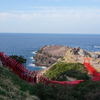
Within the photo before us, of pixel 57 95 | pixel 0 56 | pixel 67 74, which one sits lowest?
pixel 67 74

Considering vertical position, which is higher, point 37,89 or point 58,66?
point 37,89

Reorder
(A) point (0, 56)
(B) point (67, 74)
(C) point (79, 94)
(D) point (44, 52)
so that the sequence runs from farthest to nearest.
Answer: (D) point (44, 52), (B) point (67, 74), (A) point (0, 56), (C) point (79, 94)

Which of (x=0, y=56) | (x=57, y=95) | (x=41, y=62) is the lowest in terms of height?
(x=41, y=62)

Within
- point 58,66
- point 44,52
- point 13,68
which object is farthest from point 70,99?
point 44,52

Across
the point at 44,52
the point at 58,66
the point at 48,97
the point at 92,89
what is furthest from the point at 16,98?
the point at 44,52

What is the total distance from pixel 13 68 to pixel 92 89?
23.8 ft

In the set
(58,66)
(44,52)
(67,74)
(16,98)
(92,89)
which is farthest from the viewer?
(44,52)

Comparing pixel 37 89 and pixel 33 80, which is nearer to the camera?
pixel 37 89

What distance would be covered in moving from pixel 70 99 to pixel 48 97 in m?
1.24

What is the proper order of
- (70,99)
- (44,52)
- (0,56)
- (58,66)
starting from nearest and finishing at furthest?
1. (70,99)
2. (0,56)
3. (58,66)
4. (44,52)

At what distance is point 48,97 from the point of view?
34.2 feet

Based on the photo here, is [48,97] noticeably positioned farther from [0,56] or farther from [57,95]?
[0,56]

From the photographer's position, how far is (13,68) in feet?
52.9

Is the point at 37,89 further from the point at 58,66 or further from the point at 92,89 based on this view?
the point at 58,66
